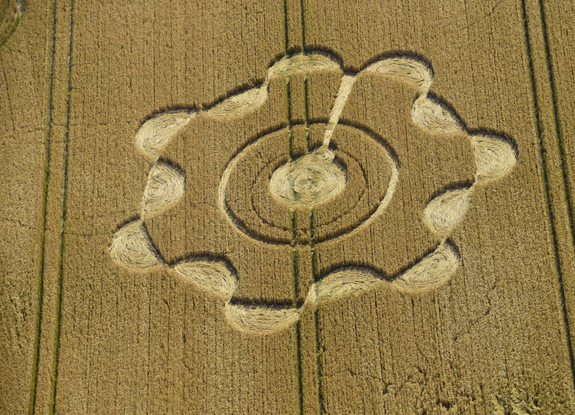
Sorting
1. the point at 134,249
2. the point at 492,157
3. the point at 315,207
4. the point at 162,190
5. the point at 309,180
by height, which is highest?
the point at 492,157

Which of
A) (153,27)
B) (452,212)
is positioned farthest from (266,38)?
(452,212)

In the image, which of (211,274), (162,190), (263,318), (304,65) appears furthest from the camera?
(304,65)

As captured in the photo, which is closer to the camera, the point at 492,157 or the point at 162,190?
the point at 492,157

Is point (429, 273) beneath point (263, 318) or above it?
above

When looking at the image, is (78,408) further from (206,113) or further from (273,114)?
(273,114)

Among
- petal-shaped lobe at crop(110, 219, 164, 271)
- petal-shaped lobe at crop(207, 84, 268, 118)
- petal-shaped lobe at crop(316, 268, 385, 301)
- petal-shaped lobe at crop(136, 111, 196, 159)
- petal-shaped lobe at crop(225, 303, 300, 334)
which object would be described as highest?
petal-shaped lobe at crop(207, 84, 268, 118)

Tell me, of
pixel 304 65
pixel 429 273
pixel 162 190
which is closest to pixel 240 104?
pixel 304 65

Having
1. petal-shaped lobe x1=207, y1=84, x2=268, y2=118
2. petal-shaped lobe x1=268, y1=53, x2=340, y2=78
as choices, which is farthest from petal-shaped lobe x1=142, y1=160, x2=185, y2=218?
petal-shaped lobe x1=268, y1=53, x2=340, y2=78

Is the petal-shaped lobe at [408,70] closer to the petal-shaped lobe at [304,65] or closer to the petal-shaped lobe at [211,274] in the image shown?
the petal-shaped lobe at [304,65]

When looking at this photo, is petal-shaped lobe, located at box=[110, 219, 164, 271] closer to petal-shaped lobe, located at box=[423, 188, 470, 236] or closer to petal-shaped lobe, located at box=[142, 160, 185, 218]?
petal-shaped lobe, located at box=[142, 160, 185, 218]

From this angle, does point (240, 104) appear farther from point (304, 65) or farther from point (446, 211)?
point (446, 211)
